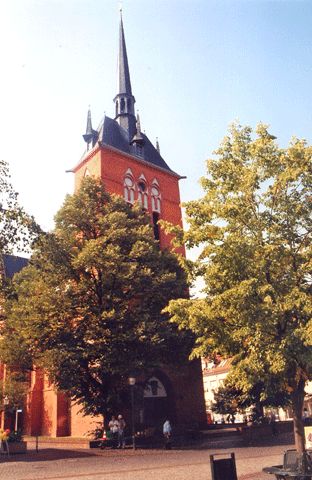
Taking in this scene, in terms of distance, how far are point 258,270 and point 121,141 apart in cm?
2731

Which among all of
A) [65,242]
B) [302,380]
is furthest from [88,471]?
[65,242]

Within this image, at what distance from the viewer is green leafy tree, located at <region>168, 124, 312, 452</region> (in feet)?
34.4

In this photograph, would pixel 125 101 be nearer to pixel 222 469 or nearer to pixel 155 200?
pixel 155 200

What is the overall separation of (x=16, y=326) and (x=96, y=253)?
18.3ft

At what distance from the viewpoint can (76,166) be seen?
119 ft

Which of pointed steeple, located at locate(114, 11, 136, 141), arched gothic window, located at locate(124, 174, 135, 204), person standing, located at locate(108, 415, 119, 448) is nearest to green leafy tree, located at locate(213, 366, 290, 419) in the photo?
person standing, located at locate(108, 415, 119, 448)

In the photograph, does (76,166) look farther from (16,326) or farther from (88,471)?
(88,471)

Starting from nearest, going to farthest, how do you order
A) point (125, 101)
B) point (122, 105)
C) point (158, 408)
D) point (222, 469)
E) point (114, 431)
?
point (222, 469)
point (114, 431)
point (158, 408)
point (122, 105)
point (125, 101)

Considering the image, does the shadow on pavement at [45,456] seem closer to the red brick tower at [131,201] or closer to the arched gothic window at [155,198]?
the red brick tower at [131,201]

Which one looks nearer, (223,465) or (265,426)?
(223,465)

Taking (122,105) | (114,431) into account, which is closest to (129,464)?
(114,431)

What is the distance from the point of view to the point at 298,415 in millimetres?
10750

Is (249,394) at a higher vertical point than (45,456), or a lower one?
higher

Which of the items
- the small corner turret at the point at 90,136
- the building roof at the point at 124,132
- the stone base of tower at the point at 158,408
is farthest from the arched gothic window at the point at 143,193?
the stone base of tower at the point at 158,408
